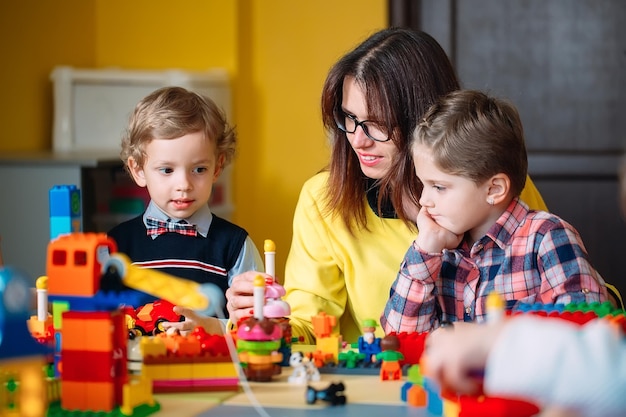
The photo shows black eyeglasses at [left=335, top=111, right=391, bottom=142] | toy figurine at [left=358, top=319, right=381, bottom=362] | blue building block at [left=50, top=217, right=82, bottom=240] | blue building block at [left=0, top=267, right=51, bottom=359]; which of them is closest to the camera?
blue building block at [left=0, top=267, right=51, bottom=359]

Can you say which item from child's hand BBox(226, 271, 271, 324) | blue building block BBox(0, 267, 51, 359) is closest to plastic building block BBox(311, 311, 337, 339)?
child's hand BBox(226, 271, 271, 324)

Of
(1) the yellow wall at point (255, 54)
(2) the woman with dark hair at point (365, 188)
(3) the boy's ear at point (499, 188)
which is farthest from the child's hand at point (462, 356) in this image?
(1) the yellow wall at point (255, 54)

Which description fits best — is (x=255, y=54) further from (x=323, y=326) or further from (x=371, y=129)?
(x=323, y=326)

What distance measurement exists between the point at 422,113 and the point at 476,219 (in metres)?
0.28

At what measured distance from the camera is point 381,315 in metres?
1.81

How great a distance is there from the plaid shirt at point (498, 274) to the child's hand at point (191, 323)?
292 millimetres

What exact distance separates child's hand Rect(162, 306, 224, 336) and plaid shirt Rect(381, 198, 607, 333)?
29 centimetres

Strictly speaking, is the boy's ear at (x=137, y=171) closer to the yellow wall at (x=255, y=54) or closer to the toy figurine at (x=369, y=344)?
the toy figurine at (x=369, y=344)

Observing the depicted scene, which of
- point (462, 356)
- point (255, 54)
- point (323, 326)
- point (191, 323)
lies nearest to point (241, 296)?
point (191, 323)

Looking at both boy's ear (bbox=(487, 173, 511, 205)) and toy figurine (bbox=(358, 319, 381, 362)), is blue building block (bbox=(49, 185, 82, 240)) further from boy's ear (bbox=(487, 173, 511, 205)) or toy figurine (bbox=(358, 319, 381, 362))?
boy's ear (bbox=(487, 173, 511, 205))

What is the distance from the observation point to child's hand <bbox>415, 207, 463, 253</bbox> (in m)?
1.64

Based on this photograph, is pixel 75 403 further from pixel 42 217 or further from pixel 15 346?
pixel 42 217

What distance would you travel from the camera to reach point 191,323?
1.60 metres

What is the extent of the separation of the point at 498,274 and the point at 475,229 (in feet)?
0.33
